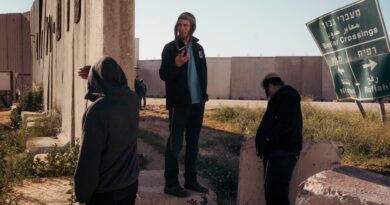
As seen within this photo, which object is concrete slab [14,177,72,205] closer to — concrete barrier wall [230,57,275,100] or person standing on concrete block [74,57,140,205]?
person standing on concrete block [74,57,140,205]

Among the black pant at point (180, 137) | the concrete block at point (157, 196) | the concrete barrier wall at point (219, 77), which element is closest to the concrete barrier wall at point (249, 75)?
the concrete barrier wall at point (219, 77)

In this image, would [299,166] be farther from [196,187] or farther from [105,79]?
[105,79]

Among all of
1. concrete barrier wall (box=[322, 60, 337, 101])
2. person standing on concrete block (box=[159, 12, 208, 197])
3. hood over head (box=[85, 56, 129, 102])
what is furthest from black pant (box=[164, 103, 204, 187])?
concrete barrier wall (box=[322, 60, 337, 101])

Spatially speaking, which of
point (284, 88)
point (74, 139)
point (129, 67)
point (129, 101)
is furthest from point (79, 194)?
point (74, 139)

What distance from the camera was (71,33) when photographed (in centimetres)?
708

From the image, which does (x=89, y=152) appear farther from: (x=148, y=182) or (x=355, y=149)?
(x=355, y=149)

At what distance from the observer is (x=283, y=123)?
357cm

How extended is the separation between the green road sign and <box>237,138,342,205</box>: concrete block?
4.86m

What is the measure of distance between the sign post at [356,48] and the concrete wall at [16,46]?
2065 cm

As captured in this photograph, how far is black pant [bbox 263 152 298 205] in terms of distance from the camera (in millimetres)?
3596

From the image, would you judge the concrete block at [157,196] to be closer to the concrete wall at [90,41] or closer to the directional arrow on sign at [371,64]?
the concrete wall at [90,41]

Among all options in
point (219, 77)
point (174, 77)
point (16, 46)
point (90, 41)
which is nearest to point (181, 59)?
point (174, 77)

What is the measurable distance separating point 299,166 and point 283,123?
1.01 m

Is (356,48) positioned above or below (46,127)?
above
